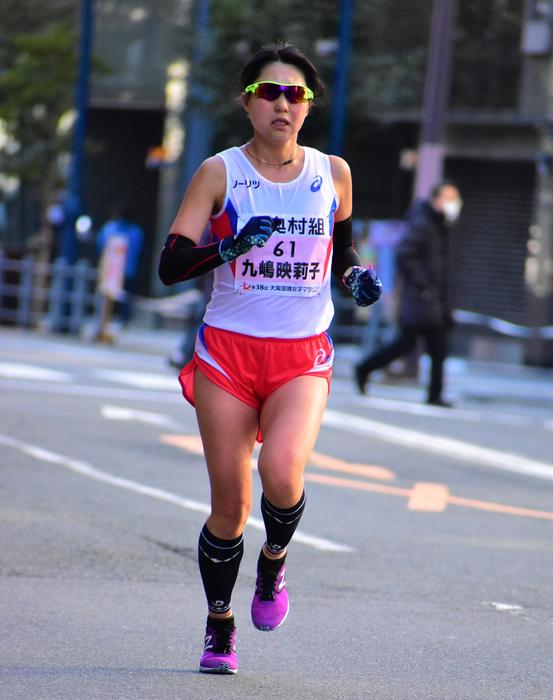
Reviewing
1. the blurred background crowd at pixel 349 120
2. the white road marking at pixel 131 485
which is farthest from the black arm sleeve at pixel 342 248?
the blurred background crowd at pixel 349 120

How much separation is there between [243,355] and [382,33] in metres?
24.5

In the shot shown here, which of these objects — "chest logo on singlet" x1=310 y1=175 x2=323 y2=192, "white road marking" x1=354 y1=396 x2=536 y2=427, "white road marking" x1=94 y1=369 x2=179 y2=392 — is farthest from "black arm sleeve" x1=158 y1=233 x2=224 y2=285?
"white road marking" x1=94 y1=369 x2=179 y2=392

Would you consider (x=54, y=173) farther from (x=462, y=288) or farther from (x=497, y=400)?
(x=497, y=400)

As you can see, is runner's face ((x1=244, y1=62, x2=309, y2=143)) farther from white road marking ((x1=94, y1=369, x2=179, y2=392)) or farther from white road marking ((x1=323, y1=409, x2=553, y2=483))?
white road marking ((x1=94, y1=369, x2=179, y2=392))

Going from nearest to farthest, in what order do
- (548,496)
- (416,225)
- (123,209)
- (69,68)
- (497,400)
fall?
(548,496)
(416,225)
(497,400)
(123,209)
(69,68)

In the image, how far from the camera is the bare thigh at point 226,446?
557 cm

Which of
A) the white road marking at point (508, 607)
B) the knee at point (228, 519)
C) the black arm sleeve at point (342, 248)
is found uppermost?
→ the black arm sleeve at point (342, 248)

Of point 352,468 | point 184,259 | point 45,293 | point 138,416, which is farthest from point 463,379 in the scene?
point 184,259

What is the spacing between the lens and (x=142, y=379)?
17516mm

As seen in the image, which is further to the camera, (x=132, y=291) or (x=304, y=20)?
(x=132, y=291)

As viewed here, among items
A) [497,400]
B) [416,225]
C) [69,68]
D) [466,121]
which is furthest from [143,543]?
[69,68]

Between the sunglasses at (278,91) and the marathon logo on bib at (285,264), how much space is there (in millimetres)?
379

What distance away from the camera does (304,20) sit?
91.7 ft

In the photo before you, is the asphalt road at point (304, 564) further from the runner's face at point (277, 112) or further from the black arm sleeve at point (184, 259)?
the runner's face at point (277, 112)
